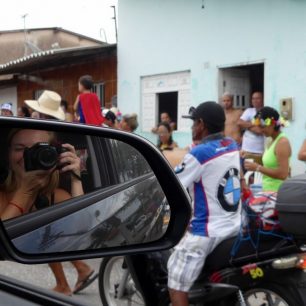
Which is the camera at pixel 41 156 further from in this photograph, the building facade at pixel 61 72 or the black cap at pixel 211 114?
the building facade at pixel 61 72

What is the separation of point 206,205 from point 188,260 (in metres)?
0.36

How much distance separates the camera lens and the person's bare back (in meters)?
7.39

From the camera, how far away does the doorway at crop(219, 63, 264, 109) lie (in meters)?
9.90

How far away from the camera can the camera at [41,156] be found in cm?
129

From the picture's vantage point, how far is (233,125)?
8648 millimetres

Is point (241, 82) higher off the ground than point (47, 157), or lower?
higher

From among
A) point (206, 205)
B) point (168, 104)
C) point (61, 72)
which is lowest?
point (206, 205)

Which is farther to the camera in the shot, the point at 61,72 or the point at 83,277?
the point at 61,72

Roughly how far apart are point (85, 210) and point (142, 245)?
222mm

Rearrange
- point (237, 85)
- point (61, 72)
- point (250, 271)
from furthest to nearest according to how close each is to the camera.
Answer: point (61, 72) → point (237, 85) → point (250, 271)

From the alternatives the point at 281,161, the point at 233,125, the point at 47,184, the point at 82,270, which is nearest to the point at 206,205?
the point at 281,161

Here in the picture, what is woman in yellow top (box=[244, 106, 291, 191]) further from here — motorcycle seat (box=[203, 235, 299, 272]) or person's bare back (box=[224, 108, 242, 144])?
person's bare back (box=[224, 108, 242, 144])

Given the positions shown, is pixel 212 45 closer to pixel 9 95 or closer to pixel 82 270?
pixel 82 270

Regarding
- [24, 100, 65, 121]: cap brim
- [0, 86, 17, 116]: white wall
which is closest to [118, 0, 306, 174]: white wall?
[24, 100, 65, 121]: cap brim
